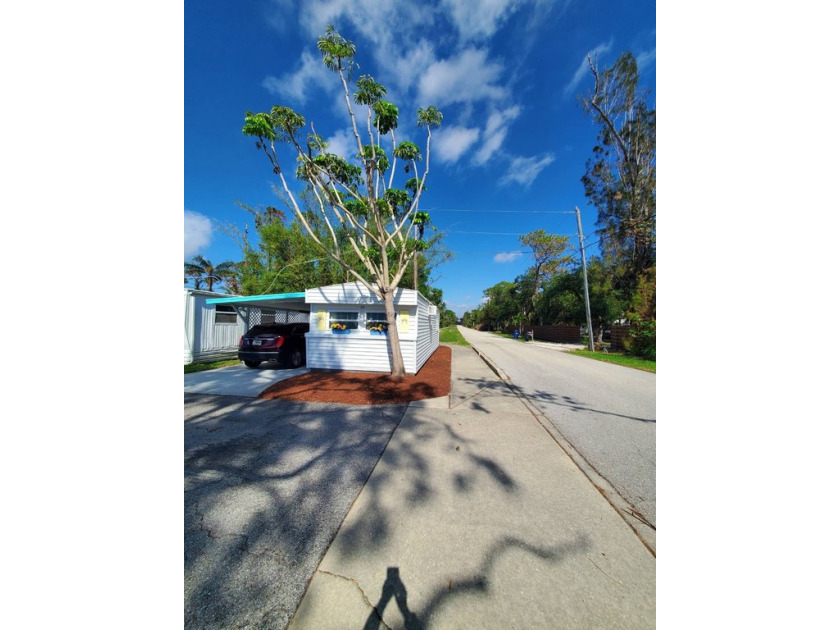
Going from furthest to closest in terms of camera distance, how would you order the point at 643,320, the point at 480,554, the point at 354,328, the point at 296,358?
the point at 643,320, the point at 296,358, the point at 354,328, the point at 480,554

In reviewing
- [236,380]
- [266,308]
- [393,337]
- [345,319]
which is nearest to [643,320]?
[393,337]

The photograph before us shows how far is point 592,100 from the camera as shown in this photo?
16.0 meters

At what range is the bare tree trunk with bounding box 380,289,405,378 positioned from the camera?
6.74 m

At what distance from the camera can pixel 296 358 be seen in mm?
8523

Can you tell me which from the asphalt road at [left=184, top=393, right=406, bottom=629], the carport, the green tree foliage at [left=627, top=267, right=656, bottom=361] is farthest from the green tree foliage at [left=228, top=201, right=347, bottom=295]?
the green tree foliage at [left=627, top=267, right=656, bottom=361]

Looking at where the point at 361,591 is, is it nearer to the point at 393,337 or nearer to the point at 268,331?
the point at 393,337

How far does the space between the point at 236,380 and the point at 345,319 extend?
3051 millimetres

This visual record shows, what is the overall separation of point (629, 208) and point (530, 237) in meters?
12.8

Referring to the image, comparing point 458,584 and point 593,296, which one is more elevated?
point 593,296

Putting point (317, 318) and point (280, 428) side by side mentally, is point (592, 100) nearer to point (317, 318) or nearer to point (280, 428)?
point (317, 318)

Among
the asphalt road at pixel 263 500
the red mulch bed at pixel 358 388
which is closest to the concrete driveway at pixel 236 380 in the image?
the red mulch bed at pixel 358 388

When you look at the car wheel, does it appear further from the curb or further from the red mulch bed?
the curb

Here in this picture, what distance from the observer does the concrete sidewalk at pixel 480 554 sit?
4.59ft

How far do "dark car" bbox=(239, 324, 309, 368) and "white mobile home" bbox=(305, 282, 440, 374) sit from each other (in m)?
0.86
